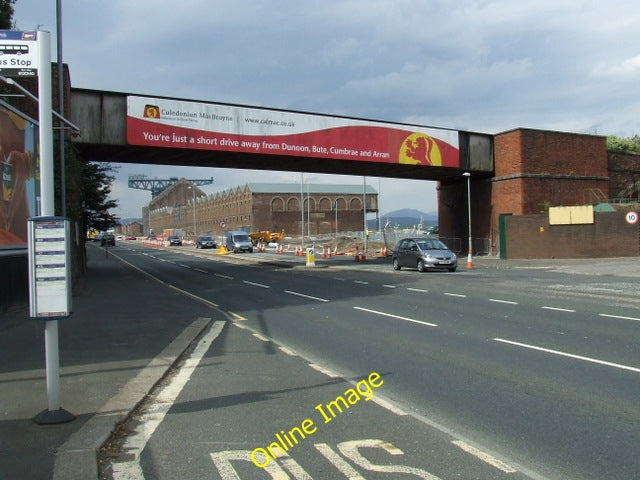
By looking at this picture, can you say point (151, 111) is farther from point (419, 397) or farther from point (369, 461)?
point (369, 461)

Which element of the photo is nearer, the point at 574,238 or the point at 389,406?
the point at 389,406

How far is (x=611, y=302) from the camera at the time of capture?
14.7 m

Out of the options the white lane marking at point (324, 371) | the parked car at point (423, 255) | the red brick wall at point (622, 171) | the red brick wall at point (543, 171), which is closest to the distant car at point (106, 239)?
the parked car at point (423, 255)

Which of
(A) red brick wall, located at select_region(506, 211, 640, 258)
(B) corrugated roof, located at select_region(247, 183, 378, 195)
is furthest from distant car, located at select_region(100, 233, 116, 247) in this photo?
(A) red brick wall, located at select_region(506, 211, 640, 258)

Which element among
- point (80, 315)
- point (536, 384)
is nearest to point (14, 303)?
point (80, 315)

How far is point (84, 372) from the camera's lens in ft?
24.2

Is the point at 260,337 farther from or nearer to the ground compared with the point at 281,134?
nearer to the ground

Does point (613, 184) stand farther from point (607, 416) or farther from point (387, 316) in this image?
point (607, 416)

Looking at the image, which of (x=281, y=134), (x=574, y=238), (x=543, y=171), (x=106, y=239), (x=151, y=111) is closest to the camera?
(x=151, y=111)

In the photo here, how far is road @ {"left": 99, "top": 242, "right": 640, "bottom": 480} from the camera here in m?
4.58

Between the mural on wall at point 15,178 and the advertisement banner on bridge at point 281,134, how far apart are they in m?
11.1

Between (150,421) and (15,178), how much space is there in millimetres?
10068


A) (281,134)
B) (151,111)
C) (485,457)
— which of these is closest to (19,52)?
(485,457)

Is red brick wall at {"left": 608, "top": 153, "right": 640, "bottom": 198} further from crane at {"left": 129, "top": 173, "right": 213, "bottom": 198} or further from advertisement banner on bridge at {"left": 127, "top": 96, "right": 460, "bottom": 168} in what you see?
crane at {"left": 129, "top": 173, "right": 213, "bottom": 198}
